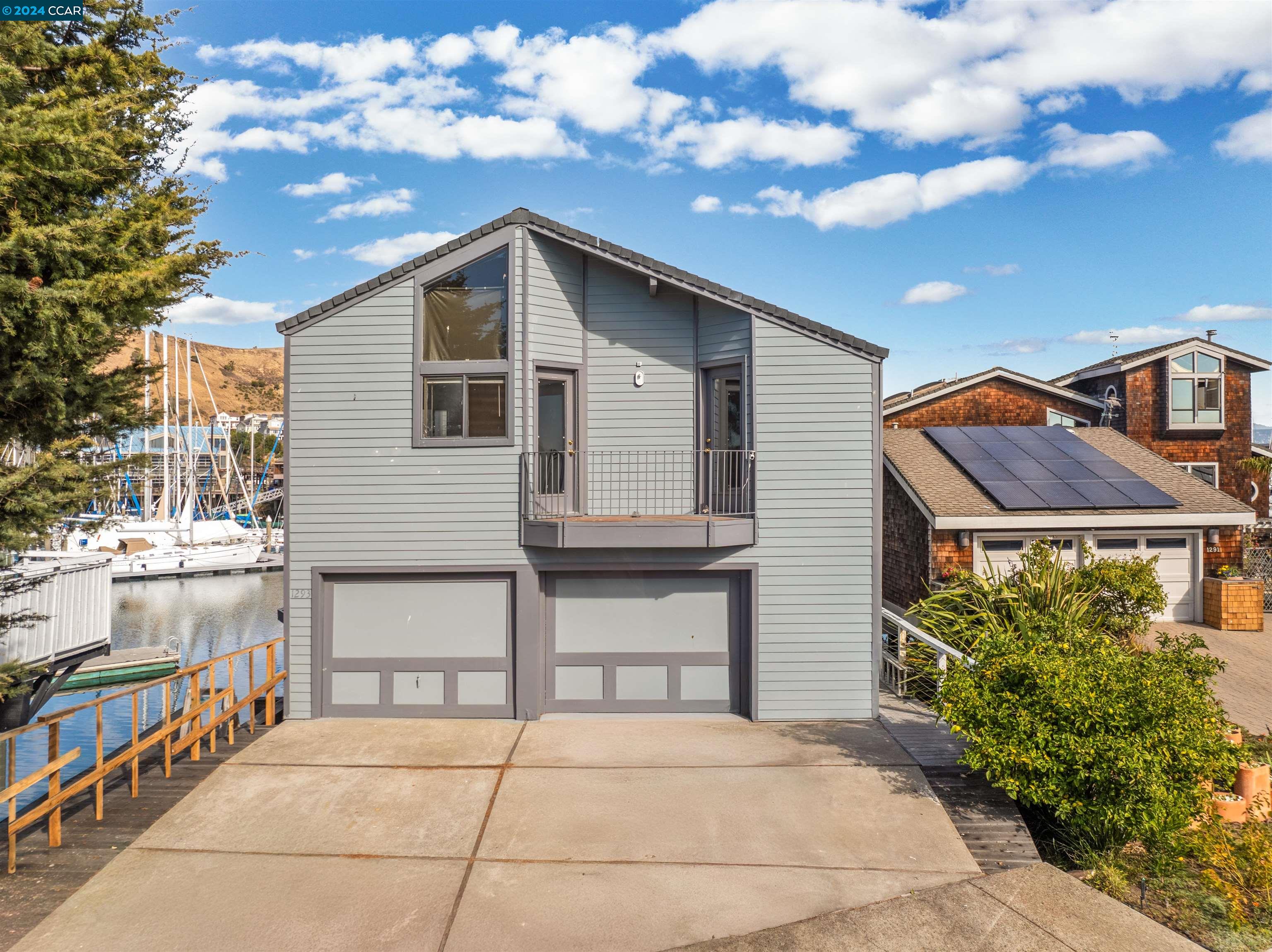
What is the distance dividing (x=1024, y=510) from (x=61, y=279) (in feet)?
45.7

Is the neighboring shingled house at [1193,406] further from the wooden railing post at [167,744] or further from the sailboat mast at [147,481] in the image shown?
the sailboat mast at [147,481]

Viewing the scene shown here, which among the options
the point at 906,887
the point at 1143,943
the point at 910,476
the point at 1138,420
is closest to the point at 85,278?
the point at 906,887

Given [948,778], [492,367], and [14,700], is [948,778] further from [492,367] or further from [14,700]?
[14,700]

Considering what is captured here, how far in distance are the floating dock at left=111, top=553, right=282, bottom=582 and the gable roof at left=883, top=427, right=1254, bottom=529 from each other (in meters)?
33.9

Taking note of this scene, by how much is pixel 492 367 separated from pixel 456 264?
140 centimetres

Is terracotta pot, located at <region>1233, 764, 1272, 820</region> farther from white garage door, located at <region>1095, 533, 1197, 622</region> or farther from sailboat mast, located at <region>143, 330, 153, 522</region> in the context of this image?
sailboat mast, located at <region>143, 330, 153, 522</region>

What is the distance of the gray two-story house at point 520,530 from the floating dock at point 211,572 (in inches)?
1191

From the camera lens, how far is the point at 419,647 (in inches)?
374

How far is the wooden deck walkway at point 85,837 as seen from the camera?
5406 mm

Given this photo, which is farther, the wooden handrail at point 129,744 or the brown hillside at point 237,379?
the brown hillside at point 237,379

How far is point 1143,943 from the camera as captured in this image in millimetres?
4945

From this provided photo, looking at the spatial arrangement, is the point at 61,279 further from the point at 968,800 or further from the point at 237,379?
the point at 237,379

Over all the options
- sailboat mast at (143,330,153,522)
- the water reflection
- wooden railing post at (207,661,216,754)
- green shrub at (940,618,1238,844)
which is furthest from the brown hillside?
green shrub at (940,618,1238,844)

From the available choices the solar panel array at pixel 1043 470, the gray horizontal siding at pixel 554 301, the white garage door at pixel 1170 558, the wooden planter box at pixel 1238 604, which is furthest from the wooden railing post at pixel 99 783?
the wooden planter box at pixel 1238 604
